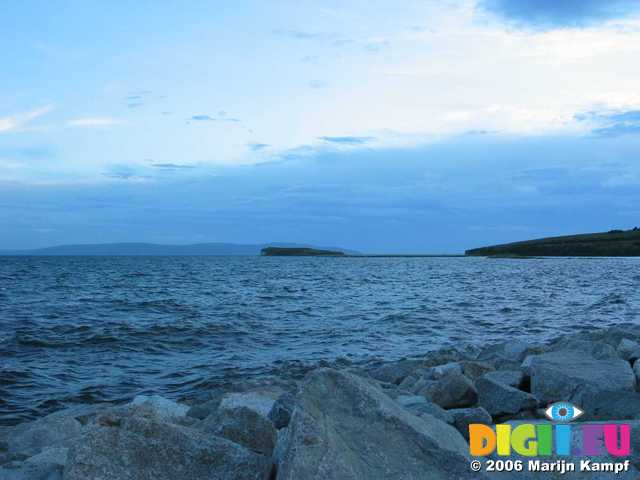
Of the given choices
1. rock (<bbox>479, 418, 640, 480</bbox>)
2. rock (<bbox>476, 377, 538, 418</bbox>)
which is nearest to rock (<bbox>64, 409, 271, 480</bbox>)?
rock (<bbox>479, 418, 640, 480</bbox>)

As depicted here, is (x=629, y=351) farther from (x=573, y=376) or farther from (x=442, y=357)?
(x=442, y=357)

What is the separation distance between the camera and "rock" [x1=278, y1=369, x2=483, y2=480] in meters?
3.65

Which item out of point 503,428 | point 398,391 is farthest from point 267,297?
point 503,428

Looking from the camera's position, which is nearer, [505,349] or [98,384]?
[98,384]

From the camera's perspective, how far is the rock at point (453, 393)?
7680 millimetres

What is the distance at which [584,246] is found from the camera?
444ft

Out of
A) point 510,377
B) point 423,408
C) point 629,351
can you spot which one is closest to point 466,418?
point 423,408

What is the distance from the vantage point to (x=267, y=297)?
1223 inches

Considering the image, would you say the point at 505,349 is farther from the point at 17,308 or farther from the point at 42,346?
the point at 17,308

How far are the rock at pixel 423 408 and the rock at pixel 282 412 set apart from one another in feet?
3.96

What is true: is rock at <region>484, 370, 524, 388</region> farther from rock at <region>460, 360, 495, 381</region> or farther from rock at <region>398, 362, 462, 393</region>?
rock at <region>460, 360, 495, 381</region>

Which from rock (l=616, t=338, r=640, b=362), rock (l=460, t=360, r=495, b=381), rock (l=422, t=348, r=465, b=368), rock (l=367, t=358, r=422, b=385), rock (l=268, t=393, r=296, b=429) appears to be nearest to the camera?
rock (l=268, t=393, r=296, b=429)

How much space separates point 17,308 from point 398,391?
2181 centimetres

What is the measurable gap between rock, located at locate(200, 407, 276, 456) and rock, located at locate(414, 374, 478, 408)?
345 centimetres
